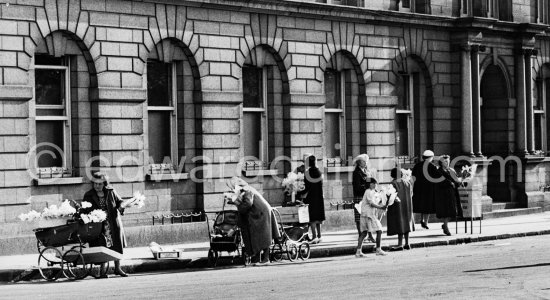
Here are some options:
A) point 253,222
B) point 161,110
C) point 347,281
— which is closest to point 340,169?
point 161,110

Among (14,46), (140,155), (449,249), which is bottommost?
(449,249)

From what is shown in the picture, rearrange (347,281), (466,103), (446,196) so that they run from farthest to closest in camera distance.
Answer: (466,103) < (446,196) < (347,281)

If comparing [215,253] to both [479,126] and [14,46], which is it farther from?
[479,126]

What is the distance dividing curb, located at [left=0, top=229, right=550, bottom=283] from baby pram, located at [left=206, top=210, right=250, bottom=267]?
16.1 inches

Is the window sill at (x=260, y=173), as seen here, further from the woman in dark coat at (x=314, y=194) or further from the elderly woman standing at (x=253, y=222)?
the elderly woman standing at (x=253, y=222)

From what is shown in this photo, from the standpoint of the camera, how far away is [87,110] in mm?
28875

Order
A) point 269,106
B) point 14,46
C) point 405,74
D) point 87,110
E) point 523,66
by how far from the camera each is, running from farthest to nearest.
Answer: point 523,66 < point 405,74 < point 269,106 < point 87,110 < point 14,46

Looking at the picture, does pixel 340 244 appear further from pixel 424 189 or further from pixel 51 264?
pixel 51 264

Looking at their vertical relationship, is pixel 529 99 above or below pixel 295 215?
above

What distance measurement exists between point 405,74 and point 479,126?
135 inches

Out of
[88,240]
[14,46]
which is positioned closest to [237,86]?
[14,46]

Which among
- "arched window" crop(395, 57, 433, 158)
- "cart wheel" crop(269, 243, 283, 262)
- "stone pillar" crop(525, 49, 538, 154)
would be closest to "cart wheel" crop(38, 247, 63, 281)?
"cart wheel" crop(269, 243, 283, 262)

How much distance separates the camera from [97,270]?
23688 mm

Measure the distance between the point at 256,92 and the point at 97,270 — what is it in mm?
11049
